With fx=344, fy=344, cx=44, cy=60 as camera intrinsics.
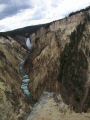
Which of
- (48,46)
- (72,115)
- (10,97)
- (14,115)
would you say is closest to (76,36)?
(48,46)

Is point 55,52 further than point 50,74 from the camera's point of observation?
Yes

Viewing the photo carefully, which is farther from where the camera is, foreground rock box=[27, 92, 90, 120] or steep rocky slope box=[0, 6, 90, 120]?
steep rocky slope box=[0, 6, 90, 120]

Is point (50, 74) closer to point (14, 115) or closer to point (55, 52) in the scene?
point (55, 52)

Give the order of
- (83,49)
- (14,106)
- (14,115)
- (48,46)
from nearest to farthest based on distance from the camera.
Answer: (14,115) < (14,106) < (83,49) < (48,46)

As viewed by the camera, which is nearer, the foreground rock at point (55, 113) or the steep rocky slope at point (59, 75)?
the foreground rock at point (55, 113)

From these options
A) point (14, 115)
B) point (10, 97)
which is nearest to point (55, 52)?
point (10, 97)

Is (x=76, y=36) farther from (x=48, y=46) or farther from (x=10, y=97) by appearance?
(x=10, y=97)

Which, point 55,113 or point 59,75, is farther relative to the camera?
point 59,75

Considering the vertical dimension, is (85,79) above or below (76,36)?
below

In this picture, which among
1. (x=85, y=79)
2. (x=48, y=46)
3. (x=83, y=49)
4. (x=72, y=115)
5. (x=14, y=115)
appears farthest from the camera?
(x=48, y=46)

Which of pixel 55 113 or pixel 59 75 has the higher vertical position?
pixel 59 75
